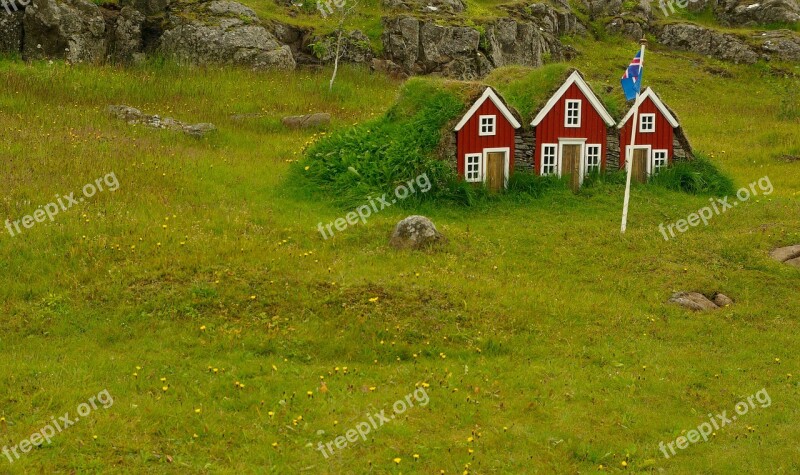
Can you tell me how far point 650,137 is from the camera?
94.7 ft

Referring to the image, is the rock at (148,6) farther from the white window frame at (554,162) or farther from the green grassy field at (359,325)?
the white window frame at (554,162)

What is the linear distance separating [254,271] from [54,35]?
24.2m

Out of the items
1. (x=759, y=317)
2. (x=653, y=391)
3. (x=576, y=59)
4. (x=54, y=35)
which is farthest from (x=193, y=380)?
(x=576, y=59)

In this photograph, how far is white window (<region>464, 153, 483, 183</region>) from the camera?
2662 cm

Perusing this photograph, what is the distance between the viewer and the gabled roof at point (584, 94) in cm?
2744

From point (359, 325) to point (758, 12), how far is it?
51554mm

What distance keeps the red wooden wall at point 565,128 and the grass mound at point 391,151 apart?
10.3ft

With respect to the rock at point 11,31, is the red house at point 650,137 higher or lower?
lower

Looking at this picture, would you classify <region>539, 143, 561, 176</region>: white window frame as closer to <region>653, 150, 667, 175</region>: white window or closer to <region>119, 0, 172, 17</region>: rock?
<region>653, 150, 667, 175</region>: white window

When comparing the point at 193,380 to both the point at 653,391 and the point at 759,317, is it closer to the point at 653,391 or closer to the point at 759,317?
the point at 653,391

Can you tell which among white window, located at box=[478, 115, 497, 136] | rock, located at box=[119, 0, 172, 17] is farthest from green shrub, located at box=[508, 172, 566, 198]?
rock, located at box=[119, 0, 172, 17]

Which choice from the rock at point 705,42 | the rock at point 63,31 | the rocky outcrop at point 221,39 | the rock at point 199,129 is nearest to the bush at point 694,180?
the rock at point 199,129

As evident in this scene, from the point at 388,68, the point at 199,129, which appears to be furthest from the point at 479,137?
the point at 388,68

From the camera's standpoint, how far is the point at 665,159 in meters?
29.3
